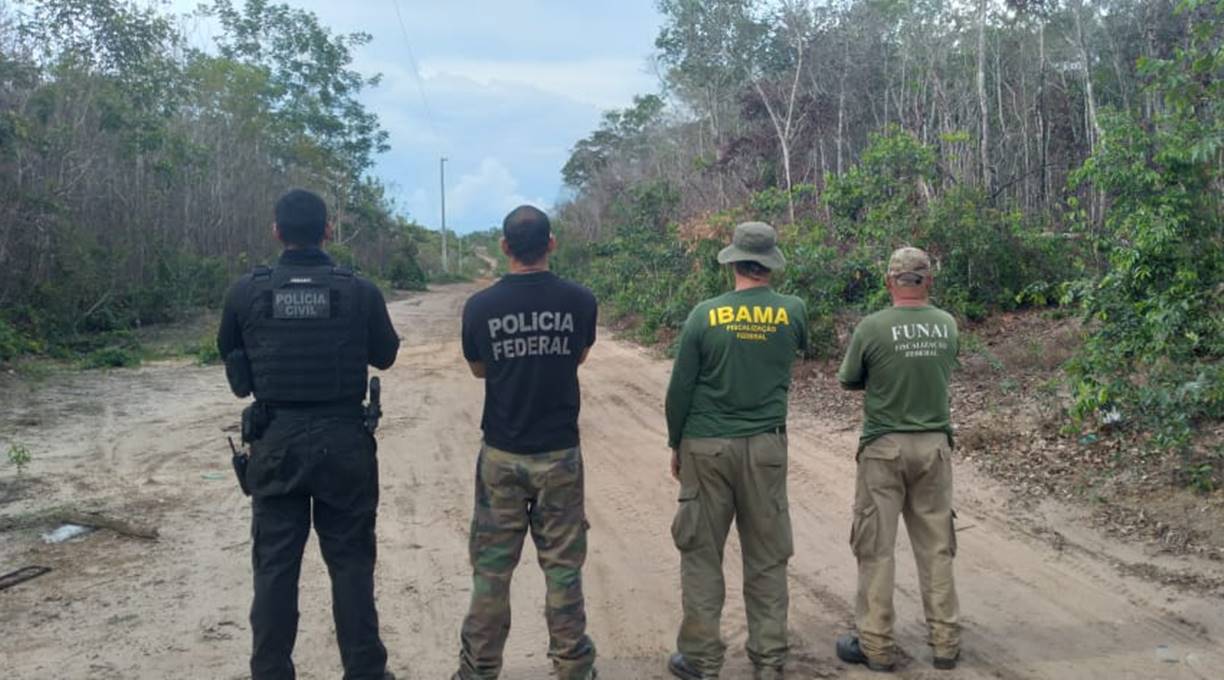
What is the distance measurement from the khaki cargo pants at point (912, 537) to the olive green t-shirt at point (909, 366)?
0.07 metres

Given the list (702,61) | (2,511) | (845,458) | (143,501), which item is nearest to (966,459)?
(845,458)

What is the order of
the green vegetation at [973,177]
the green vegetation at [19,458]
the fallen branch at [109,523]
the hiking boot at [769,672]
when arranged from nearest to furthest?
1. the hiking boot at [769,672]
2. the fallen branch at [109,523]
3. the green vegetation at [973,177]
4. the green vegetation at [19,458]

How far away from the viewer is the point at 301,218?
404cm

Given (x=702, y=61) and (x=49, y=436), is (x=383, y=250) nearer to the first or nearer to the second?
(x=702, y=61)

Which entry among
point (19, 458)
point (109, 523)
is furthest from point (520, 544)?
point (19, 458)

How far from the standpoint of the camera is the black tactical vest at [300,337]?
12.9 ft

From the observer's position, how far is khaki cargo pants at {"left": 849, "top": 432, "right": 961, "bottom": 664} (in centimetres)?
436

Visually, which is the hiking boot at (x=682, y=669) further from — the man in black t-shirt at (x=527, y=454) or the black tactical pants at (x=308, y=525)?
the black tactical pants at (x=308, y=525)

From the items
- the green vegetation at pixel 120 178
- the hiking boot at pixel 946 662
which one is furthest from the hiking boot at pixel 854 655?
the green vegetation at pixel 120 178

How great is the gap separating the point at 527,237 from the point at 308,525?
1.50 m

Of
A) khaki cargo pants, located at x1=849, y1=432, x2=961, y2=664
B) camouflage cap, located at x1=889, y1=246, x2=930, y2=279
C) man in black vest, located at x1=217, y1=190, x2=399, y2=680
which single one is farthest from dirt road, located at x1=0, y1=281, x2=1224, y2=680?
camouflage cap, located at x1=889, y1=246, x2=930, y2=279

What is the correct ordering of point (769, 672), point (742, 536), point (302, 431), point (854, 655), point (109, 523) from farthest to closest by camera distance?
1. point (109, 523)
2. point (854, 655)
3. point (742, 536)
4. point (769, 672)
5. point (302, 431)

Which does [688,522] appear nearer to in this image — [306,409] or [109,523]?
[306,409]

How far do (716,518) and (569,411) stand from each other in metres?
0.81
